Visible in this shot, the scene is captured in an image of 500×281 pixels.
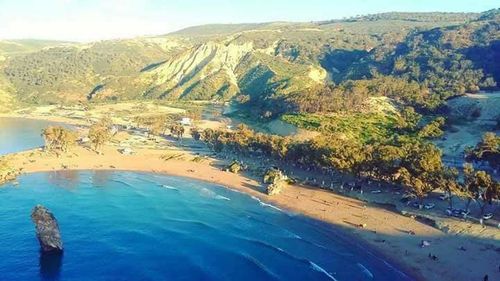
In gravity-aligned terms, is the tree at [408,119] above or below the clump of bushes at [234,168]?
above

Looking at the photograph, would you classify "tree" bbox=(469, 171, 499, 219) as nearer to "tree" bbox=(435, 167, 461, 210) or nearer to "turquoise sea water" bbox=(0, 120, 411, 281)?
"tree" bbox=(435, 167, 461, 210)

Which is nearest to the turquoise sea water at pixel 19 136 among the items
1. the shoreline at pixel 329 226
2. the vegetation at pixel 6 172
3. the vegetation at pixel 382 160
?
the vegetation at pixel 6 172

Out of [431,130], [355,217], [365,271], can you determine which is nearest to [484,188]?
[355,217]

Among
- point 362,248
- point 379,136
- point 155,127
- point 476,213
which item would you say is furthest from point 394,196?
point 155,127

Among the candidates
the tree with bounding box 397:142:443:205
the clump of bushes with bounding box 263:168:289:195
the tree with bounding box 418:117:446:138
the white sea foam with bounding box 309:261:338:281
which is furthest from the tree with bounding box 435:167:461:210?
the tree with bounding box 418:117:446:138

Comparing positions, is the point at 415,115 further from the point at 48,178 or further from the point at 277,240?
the point at 48,178

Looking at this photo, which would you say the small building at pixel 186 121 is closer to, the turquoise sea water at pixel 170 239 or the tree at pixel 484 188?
the turquoise sea water at pixel 170 239
